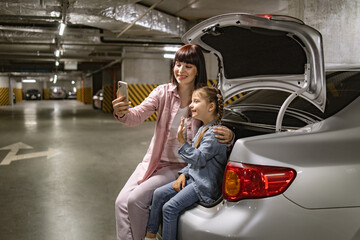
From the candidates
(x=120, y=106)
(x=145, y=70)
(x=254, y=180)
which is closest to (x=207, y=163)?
(x=254, y=180)

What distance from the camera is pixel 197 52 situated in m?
2.28

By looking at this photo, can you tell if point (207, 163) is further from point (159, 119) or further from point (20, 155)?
point (20, 155)

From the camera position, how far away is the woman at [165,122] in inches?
83.8

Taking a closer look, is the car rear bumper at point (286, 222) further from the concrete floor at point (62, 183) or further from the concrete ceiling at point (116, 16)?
the concrete ceiling at point (116, 16)

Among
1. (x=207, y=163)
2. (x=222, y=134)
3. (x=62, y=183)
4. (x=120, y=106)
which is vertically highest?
(x=120, y=106)

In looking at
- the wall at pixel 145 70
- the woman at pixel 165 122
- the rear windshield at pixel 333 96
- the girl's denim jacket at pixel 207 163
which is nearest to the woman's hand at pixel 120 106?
the woman at pixel 165 122

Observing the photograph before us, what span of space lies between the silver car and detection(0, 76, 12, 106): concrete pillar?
29.8 meters

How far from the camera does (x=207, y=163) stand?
1900mm

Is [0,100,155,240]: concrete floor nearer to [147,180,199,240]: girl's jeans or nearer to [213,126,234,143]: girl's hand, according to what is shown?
[147,180,199,240]: girl's jeans

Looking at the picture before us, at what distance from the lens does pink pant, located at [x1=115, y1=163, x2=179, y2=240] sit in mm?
2041

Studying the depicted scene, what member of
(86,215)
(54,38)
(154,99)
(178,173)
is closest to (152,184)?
(178,173)

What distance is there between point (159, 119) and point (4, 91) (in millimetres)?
30524

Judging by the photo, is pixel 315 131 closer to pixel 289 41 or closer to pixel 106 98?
pixel 289 41

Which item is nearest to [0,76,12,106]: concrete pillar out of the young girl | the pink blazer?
the pink blazer
